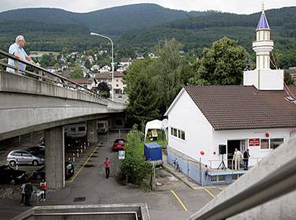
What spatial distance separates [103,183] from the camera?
2142 centimetres

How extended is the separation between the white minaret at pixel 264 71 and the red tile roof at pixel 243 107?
2.32ft

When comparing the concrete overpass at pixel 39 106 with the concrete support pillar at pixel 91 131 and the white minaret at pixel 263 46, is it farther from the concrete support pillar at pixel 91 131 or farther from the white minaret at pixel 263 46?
the concrete support pillar at pixel 91 131

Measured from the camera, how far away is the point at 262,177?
1853mm

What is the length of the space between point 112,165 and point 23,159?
7468 millimetres

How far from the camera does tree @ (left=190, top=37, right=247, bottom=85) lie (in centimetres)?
3997

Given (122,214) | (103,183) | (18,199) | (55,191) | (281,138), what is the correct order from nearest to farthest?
1. (122,214)
2. (18,199)
3. (55,191)
4. (103,183)
5. (281,138)

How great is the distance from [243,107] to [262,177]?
2301 cm

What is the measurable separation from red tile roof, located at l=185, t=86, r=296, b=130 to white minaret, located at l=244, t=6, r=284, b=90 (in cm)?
71

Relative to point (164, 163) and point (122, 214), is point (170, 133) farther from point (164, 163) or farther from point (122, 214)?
point (122, 214)

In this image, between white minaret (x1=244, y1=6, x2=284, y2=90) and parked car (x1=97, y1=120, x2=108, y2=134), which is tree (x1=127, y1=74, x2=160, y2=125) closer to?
parked car (x1=97, y1=120, x2=108, y2=134)

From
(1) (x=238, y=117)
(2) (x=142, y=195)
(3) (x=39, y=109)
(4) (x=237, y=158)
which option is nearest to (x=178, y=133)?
(1) (x=238, y=117)

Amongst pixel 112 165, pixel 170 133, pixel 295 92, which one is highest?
pixel 295 92

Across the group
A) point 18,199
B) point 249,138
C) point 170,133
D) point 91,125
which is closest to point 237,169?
point 249,138

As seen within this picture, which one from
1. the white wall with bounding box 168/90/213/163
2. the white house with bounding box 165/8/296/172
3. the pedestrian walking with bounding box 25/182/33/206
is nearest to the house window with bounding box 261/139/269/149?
the white house with bounding box 165/8/296/172
